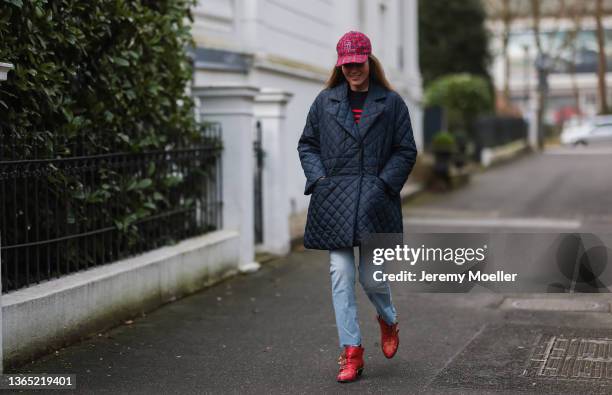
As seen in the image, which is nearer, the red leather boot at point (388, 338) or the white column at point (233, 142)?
the red leather boot at point (388, 338)

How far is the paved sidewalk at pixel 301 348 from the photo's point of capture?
19.6ft

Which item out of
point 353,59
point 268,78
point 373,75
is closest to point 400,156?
point 373,75

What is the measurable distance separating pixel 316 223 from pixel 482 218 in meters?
10.7

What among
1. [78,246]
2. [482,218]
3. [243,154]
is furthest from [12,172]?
[482,218]

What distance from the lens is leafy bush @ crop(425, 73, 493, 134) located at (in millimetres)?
32625

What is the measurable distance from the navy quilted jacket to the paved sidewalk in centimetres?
69

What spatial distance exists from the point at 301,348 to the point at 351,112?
73.1 inches

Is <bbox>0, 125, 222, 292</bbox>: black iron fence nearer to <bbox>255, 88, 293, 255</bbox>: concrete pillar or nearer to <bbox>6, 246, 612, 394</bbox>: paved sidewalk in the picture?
<bbox>6, 246, 612, 394</bbox>: paved sidewalk

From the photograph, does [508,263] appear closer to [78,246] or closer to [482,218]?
[78,246]

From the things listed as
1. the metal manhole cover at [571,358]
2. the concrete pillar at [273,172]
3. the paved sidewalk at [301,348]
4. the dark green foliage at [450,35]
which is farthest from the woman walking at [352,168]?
the dark green foliage at [450,35]

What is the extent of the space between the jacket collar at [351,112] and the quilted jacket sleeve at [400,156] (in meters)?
0.12

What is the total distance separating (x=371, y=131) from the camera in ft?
19.4

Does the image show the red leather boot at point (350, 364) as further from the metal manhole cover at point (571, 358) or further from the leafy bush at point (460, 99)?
the leafy bush at point (460, 99)

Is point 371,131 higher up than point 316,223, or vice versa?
point 371,131
